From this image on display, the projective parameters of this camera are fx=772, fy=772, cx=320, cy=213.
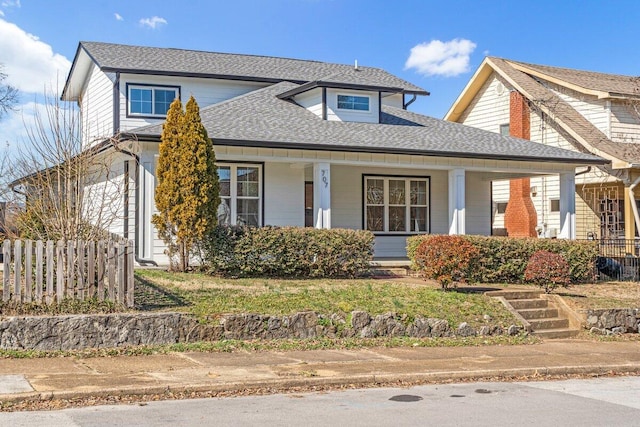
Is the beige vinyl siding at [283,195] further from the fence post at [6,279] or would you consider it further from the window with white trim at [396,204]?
the fence post at [6,279]

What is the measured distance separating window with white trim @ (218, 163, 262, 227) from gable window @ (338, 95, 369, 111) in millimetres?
4004

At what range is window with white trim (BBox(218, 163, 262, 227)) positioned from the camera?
21297 millimetres

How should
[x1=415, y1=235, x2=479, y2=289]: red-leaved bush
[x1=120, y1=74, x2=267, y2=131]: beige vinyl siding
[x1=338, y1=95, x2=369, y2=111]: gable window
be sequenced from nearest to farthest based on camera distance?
[x1=415, y1=235, x2=479, y2=289]: red-leaved bush
[x1=120, y1=74, x2=267, y2=131]: beige vinyl siding
[x1=338, y1=95, x2=369, y2=111]: gable window

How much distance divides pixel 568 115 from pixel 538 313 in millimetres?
16069

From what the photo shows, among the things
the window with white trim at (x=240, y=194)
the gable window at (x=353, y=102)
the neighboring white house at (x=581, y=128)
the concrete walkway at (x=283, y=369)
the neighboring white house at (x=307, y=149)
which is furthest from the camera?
the neighboring white house at (x=581, y=128)

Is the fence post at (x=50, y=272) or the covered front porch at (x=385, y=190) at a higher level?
the covered front porch at (x=385, y=190)

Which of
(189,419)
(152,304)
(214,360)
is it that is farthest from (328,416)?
(152,304)

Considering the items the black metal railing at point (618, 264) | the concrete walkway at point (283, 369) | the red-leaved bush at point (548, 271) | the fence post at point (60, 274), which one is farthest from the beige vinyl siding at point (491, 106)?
the fence post at point (60, 274)

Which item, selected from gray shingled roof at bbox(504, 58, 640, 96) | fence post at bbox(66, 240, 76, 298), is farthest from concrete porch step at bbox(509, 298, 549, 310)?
gray shingled roof at bbox(504, 58, 640, 96)

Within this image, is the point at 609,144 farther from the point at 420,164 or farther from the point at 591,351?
the point at 591,351

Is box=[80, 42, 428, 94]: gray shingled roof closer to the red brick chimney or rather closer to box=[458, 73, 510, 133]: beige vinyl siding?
the red brick chimney

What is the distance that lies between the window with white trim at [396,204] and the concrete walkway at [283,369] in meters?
10.8

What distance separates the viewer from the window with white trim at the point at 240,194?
69.9ft

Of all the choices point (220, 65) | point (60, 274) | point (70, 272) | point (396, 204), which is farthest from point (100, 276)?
point (220, 65)
